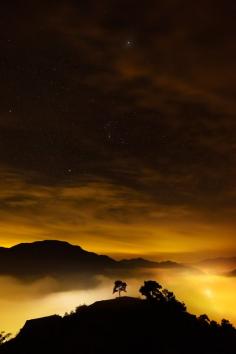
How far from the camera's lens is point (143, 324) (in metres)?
84.9

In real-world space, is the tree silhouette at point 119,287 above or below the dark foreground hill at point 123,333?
above

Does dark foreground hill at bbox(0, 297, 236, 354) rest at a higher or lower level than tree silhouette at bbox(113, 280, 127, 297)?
lower

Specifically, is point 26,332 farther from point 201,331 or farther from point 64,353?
point 201,331

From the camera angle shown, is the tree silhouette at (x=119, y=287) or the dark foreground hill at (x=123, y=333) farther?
the tree silhouette at (x=119, y=287)

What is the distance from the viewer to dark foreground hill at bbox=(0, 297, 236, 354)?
76438 mm

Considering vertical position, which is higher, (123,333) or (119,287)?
(119,287)

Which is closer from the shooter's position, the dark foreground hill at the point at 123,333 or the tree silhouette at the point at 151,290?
the dark foreground hill at the point at 123,333

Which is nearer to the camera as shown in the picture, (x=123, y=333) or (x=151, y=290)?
(x=123, y=333)

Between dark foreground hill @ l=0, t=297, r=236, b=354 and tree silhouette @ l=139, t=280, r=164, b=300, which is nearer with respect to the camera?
dark foreground hill @ l=0, t=297, r=236, b=354

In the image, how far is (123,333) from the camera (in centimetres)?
8019

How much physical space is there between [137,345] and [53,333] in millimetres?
14713

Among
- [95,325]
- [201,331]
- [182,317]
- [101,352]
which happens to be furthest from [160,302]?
[101,352]

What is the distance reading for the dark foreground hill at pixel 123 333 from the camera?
7644 cm

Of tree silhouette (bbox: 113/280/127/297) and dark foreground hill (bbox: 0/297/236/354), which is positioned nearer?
dark foreground hill (bbox: 0/297/236/354)
